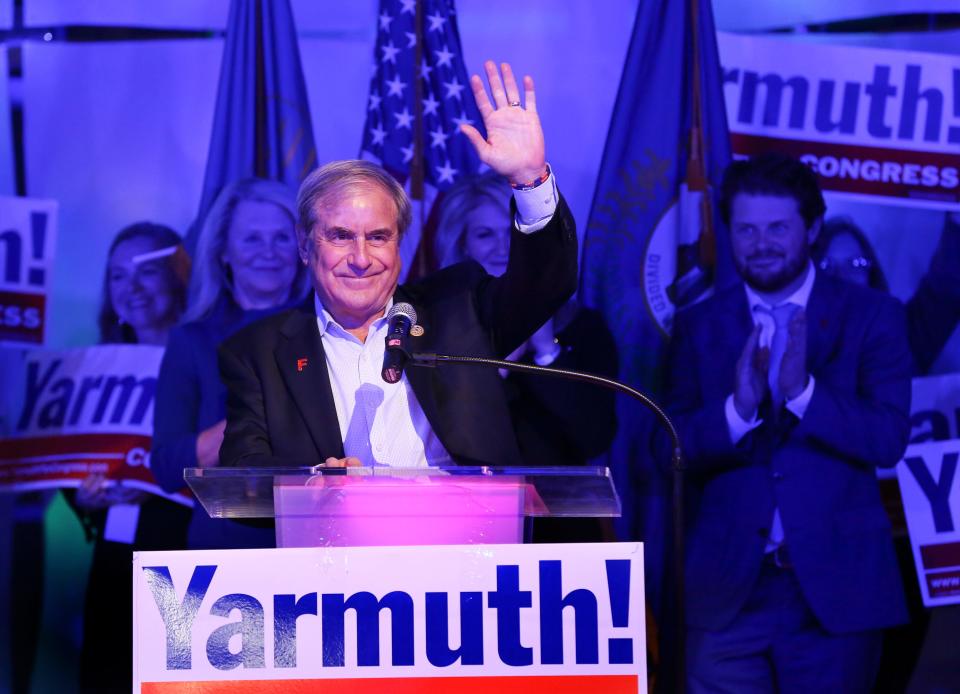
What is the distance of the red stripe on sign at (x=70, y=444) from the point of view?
4.20 m

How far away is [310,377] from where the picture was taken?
257cm

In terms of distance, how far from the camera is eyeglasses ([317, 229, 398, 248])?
8.41 feet

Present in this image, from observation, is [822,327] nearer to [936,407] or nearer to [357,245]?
[936,407]

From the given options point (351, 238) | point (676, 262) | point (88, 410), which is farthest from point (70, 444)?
point (676, 262)

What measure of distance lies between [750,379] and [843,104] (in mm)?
1127

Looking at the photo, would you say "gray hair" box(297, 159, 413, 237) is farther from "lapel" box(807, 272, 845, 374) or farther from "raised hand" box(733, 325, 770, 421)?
"lapel" box(807, 272, 845, 374)

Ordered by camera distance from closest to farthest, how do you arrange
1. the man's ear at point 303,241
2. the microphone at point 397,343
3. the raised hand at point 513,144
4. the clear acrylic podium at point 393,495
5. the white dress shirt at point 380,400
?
the clear acrylic podium at point 393,495 < the microphone at point 397,343 < the raised hand at point 513,144 < the white dress shirt at point 380,400 < the man's ear at point 303,241

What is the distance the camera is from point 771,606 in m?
4.02

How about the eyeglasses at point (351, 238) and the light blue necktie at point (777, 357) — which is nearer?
the eyeglasses at point (351, 238)

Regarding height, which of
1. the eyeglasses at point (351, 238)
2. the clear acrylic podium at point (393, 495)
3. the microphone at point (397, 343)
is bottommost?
the clear acrylic podium at point (393, 495)

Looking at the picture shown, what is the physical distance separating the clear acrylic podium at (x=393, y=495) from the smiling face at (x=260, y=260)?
2.39 meters

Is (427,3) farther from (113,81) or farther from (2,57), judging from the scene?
(2,57)

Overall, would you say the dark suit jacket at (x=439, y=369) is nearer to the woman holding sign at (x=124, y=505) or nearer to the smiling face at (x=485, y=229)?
the smiling face at (x=485, y=229)

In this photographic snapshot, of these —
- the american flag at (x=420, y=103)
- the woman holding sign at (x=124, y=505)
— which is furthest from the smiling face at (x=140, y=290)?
the american flag at (x=420, y=103)
